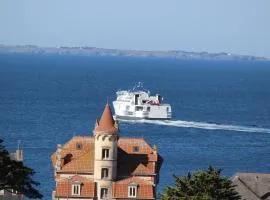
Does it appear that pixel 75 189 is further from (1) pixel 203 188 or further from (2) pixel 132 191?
(1) pixel 203 188

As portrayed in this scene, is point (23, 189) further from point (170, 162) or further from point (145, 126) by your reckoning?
point (145, 126)

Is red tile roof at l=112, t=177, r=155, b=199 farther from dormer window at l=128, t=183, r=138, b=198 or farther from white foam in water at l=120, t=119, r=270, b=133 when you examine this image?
white foam in water at l=120, t=119, r=270, b=133

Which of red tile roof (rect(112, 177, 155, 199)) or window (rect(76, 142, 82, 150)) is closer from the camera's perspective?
red tile roof (rect(112, 177, 155, 199))

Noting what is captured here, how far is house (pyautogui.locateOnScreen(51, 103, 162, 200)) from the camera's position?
214ft

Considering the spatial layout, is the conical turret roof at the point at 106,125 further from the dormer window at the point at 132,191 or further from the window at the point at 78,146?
the dormer window at the point at 132,191

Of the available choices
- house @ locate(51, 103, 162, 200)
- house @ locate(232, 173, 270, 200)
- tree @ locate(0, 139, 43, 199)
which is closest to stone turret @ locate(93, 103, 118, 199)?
house @ locate(51, 103, 162, 200)

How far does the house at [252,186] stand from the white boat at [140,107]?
309 ft

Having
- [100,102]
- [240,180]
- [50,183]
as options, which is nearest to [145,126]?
[100,102]

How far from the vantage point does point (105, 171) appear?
66062 mm

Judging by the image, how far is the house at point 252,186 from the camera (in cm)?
6769

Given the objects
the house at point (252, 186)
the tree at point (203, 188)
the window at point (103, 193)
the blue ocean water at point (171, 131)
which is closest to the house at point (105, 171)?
the window at point (103, 193)

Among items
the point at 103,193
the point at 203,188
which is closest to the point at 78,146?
the point at 103,193

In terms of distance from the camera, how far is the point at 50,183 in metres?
86.6

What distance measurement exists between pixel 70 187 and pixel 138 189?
4.26 m
